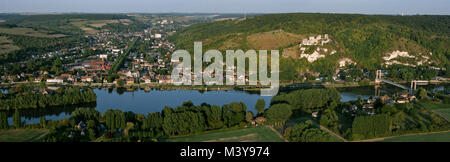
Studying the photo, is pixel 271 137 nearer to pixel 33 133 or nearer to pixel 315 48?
pixel 33 133

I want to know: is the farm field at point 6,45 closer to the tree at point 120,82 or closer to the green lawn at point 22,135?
the tree at point 120,82

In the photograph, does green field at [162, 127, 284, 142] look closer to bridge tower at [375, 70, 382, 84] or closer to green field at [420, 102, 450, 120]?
green field at [420, 102, 450, 120]

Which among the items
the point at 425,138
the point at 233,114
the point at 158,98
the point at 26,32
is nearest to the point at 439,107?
the point at 425,138

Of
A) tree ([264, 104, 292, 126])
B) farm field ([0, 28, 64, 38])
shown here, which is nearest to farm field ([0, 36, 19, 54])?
farm field ([0, 28, 64, 38])

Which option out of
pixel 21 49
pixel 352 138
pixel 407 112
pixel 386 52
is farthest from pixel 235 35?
pixel 352 138

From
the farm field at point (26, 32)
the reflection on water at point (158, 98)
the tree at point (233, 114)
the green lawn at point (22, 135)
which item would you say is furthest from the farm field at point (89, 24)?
the tree at point (233, 114)
